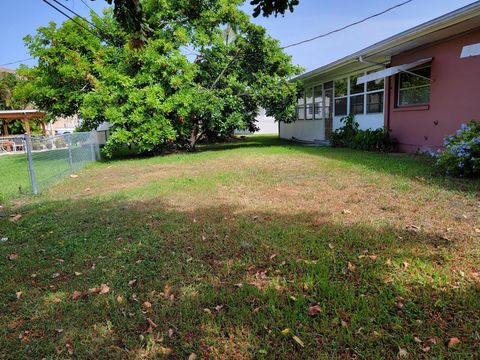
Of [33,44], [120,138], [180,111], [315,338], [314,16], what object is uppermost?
[314,16]

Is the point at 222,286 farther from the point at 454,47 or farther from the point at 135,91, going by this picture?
the point at 135,91

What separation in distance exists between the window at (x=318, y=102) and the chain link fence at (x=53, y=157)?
1016 centimetres

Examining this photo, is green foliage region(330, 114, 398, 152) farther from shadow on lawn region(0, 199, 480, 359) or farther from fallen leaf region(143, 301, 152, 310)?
fallen leaf region(143, 301, 152, 310)

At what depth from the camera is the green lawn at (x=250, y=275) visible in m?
2.15

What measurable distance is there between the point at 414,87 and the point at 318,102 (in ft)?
21.8

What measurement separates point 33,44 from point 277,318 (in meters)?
15.0

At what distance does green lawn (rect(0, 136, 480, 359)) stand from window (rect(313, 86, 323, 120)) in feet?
35.0

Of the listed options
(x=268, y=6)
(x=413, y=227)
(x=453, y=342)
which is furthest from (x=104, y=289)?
(x=413, y=227)

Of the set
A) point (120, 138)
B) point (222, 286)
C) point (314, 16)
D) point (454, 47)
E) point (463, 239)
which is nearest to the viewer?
point (222, 286)

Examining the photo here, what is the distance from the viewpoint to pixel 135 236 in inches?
158

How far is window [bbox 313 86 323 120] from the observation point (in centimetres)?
1582

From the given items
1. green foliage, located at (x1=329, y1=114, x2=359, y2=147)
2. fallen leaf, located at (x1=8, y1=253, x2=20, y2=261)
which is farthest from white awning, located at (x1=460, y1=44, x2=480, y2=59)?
fallen leaf, located at (x1=8, y1=253, x2=20, y2=261)

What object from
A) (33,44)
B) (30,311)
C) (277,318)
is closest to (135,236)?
(30,311)

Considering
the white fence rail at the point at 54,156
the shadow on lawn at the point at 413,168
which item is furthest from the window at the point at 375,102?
the white fence rail at the point at 54,156
